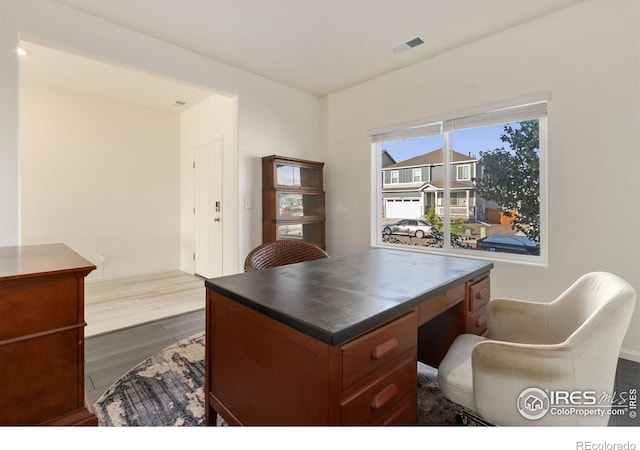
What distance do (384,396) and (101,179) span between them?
5053 mm

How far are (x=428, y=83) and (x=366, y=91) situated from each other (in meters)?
0.83

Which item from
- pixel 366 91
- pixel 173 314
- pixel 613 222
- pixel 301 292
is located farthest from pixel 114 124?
pixel 613 222

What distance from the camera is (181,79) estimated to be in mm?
3094

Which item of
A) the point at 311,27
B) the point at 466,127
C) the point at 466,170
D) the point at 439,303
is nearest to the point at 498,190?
the point at 466,170

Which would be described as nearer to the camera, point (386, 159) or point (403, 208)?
point (403, 208)

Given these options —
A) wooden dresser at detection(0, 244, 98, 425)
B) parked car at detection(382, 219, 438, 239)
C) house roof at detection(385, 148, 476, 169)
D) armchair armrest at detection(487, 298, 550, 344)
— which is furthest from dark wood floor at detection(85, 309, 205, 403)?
house roof at detection(385, 148, 476, 169)

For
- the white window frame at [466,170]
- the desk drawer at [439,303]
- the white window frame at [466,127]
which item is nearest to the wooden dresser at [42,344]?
the desk drawer at [439,303]

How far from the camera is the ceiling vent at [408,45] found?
9.61ft

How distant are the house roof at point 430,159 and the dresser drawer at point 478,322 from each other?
1873mm

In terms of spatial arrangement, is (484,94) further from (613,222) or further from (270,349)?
(270,349)

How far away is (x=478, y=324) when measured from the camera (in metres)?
1.70

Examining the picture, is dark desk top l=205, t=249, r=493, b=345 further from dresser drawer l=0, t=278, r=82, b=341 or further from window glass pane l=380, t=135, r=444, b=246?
window glass pane l=380, t=135, r=444, b=246

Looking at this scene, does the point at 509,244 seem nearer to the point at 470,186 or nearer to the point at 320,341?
the point at 470,186

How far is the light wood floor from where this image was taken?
298 centimetres
